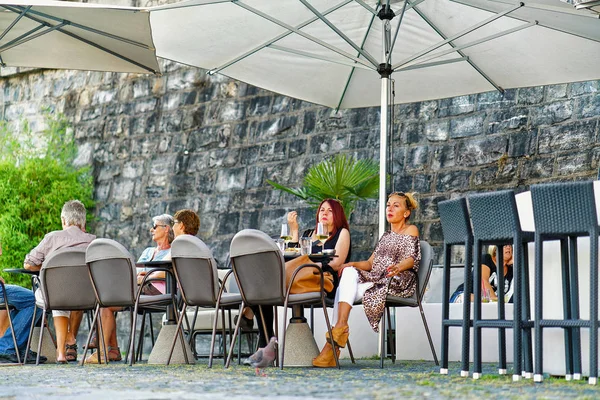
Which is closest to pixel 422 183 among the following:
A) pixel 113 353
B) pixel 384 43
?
pixel 384 43

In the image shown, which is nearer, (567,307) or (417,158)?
(567,307)

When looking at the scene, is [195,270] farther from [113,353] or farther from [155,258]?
[113,353]

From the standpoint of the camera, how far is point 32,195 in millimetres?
11594

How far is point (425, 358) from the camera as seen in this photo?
696cm

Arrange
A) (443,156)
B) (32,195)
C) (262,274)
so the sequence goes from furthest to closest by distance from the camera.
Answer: (32,195)
(443,156)
(262,274)

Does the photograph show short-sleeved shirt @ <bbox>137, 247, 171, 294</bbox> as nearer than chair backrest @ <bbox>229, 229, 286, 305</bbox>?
No

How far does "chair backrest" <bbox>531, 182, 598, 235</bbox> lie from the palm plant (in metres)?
4.10

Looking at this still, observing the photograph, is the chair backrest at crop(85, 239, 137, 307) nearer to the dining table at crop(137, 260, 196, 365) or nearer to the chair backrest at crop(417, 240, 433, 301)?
the dining table at crop(137, 260, 196, 365)

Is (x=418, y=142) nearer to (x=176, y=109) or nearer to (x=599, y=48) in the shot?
(x=599, y=48)

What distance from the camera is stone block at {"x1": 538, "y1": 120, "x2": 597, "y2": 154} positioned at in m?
7.84

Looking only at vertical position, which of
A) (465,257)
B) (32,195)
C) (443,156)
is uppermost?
(443,156)

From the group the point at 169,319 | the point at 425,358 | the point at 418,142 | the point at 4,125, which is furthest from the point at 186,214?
the point at 4,125

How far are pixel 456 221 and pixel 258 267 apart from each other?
131 cm

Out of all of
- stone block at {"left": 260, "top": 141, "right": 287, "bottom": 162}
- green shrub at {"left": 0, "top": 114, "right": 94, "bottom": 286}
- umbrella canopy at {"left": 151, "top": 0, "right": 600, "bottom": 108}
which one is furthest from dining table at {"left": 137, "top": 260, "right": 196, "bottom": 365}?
green shrub at {"left": 0, "top": 114, "right": 94, "bottom": 286}
